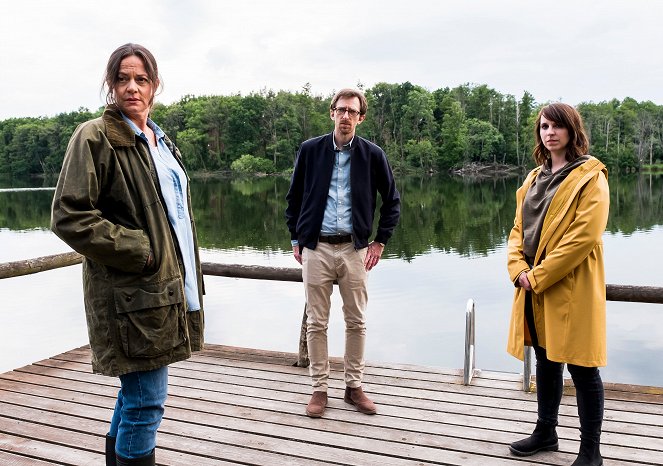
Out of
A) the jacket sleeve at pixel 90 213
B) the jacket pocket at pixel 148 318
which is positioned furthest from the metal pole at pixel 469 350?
the jacket sleeve at pixel 90 213

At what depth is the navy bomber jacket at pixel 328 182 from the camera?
11.6ft

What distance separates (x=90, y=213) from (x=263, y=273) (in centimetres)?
274

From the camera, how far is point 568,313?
2.73 meters

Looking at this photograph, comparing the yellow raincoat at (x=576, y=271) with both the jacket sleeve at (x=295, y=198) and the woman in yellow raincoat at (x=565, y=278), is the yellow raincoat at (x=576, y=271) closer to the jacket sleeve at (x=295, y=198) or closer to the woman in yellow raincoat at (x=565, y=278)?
the woman in yellow raincoat at (x=565, y=278)

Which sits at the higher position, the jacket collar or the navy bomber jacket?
the jacket collar

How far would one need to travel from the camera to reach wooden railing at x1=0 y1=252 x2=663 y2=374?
3779 millimetres

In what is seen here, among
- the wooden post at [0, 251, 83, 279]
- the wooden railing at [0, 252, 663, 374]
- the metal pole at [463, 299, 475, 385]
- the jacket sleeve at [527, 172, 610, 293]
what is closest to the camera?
the jacket sleeve at [527, 172, 610, 293]

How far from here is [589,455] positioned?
2744mm

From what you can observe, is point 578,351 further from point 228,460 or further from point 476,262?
point 476,262

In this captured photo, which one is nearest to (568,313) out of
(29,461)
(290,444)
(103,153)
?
(290,444)

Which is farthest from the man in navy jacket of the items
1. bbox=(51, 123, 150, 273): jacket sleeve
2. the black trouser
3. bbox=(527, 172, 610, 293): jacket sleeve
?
bbox=(51, 123, 150, 273): jacket sleeve

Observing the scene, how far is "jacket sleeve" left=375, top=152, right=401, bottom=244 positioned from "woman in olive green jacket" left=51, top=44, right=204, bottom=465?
5.66 feet

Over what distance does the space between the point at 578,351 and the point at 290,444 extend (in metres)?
1.50

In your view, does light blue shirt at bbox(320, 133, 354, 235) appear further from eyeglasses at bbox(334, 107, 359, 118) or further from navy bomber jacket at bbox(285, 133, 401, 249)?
eyeglasses at bbox(334, 107, 359, 118)
